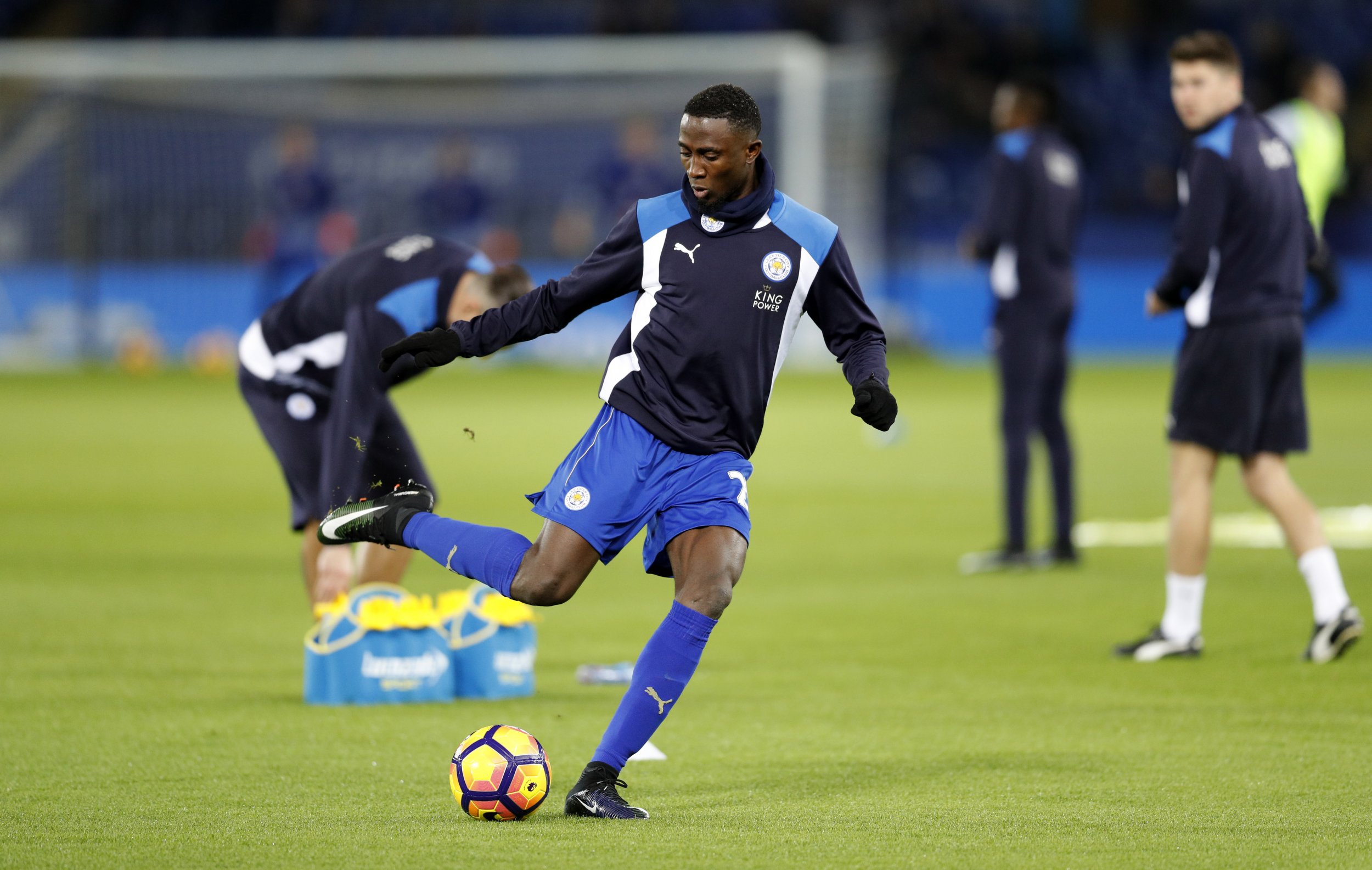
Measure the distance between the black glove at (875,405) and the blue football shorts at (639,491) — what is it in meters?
0.35

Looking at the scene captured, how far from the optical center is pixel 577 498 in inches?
196

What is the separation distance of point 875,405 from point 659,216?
85cm

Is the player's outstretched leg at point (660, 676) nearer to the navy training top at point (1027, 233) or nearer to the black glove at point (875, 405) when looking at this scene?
the black glove at point (875, 405)

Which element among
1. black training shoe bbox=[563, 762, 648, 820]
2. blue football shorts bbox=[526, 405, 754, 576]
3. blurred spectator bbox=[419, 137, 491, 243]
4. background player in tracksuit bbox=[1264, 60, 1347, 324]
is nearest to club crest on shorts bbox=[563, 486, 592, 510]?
blue football shorts bbox=[526, 405, 754, 576]

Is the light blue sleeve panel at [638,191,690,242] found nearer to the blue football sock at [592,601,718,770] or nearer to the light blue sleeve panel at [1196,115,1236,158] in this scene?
the blue football sock at [592,601,718,770]

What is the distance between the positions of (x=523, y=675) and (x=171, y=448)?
11.2 m

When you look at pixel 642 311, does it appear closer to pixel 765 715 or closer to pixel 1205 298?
pixel 765 715

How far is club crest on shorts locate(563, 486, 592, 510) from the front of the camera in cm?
498

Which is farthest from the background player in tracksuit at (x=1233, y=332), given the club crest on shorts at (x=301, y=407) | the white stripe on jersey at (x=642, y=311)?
the club crest on shorts at (x=301, y=407)

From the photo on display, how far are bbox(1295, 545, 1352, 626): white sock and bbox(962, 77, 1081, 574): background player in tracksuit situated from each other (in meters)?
2.77

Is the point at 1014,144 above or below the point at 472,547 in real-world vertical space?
above

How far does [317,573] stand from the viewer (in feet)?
24.8

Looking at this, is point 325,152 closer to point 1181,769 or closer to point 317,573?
point 317,573

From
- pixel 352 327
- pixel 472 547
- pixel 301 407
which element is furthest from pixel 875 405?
pixel 301 407
